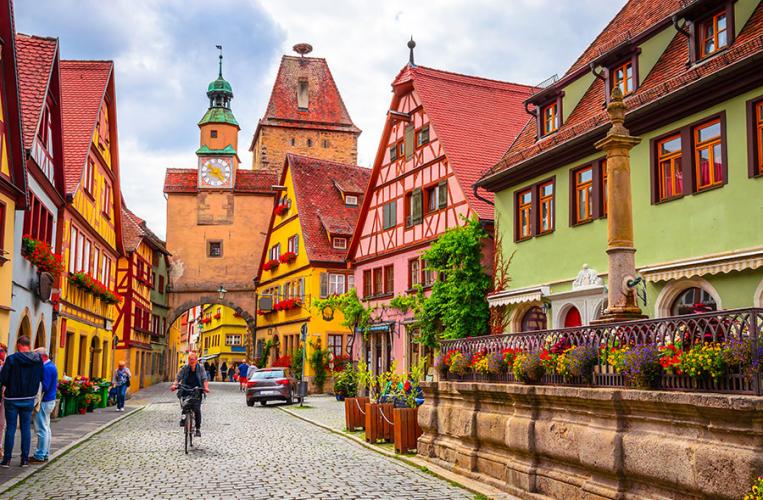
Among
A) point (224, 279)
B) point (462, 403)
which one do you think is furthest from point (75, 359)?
point (224, 279)

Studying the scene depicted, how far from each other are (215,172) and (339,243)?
1754 cm

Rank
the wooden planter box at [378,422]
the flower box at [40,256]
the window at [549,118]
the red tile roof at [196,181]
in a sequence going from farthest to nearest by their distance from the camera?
the red tile roof at [196,181], the window at [549,118], the flower box at [40,256], the wooden planter box at [378,422]

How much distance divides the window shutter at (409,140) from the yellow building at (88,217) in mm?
10144

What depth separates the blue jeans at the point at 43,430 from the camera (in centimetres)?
1320

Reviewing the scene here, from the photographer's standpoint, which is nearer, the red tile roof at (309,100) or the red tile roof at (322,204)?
the red tile roof at (322,204)

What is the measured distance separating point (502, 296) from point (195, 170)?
125 ft

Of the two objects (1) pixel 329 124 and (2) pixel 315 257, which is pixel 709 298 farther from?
(1) pixel 329 124

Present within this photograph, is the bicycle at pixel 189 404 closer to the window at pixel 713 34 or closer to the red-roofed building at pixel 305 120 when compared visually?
the window at pixel 713 34

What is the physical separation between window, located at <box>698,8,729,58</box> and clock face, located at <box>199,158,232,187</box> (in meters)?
42.8

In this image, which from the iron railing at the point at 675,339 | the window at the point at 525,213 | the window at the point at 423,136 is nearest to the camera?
the iron railing at the point at 675,339

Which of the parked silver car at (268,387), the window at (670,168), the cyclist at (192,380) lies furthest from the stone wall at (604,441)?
the parked silver car at (268,387)

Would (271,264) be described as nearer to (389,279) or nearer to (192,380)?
(389,279)

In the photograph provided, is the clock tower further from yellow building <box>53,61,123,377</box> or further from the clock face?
yellow building <box>53,61,123,377</box>

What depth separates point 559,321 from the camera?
20797 mm
